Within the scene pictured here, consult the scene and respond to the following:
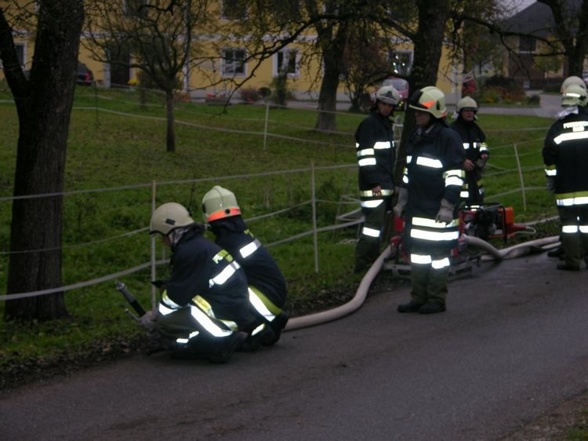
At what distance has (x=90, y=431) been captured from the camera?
22.3 feet

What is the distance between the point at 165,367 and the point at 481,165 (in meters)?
6.95

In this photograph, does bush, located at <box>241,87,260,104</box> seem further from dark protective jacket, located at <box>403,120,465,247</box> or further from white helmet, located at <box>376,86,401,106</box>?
dark protective jacket, located at <box>403,120,465,247</box>

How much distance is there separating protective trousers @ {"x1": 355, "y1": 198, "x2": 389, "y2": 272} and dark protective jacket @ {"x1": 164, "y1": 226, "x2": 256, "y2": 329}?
3922 millimetres

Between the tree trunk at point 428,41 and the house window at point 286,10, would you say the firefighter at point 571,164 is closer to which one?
the tree trunk at point 428,41

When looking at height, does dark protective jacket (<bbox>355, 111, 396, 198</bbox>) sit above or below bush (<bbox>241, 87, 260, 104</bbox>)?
above

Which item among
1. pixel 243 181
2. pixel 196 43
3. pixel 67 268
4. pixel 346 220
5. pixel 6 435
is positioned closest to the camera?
pixel 6 435

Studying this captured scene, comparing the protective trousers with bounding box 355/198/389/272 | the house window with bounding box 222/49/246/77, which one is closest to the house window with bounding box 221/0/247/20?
the house window with bounding box 222/49/246/77

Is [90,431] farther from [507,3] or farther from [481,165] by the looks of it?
[507,3]

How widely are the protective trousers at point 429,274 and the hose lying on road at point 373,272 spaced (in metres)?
0.60

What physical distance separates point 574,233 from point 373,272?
97.6 inches

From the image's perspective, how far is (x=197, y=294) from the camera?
27.5 feet

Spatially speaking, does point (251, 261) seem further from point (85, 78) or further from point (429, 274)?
point (85, 78)

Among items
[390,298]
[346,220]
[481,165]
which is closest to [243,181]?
[346,220]

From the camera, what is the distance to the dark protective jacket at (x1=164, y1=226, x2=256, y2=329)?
834cm
